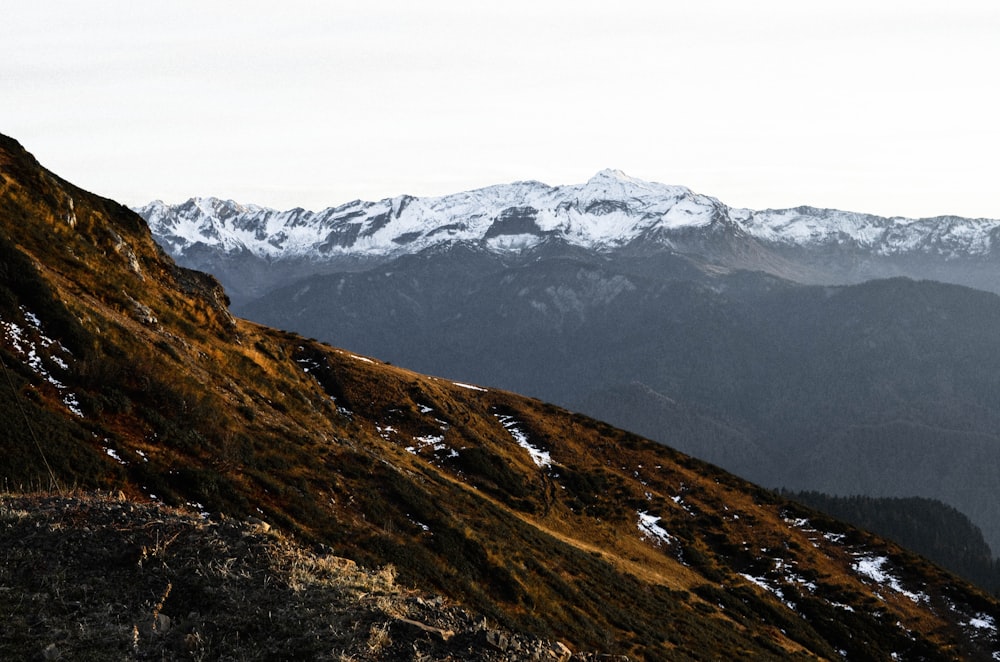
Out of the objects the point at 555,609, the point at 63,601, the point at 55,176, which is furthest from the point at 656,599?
the point at 55,176

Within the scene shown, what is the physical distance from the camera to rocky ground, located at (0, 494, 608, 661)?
10.6 meters

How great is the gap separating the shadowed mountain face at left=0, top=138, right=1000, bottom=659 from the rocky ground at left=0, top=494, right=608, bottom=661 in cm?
14

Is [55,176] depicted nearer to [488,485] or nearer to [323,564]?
[488,485]

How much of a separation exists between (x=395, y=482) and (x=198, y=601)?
77.9 ft

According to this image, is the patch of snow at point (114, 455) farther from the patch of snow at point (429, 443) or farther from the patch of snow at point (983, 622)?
the patch of snow at point (983, 622)

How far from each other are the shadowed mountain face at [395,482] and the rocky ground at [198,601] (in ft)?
0.45

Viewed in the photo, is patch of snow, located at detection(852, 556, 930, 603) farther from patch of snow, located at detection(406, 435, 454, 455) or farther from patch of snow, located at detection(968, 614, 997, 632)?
patch of snow, located at detection(406, 435, 454, 455)

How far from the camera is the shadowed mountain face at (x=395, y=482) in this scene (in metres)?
23.7

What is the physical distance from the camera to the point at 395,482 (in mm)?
35281

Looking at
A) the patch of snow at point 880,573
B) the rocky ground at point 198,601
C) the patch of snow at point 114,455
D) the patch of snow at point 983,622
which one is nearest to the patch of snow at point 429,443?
the patch of snow at point 114,455

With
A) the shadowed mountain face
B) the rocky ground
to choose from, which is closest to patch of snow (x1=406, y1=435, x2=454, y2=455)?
the shadowed mountain face

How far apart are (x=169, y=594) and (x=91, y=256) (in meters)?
39.7

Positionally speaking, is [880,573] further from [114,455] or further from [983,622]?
[114,455]

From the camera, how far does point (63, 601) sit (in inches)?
452
